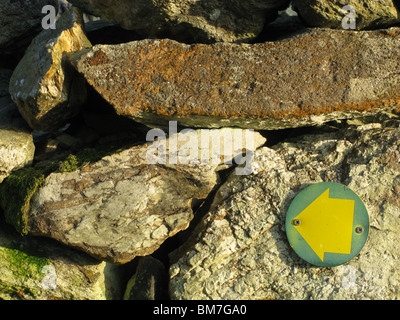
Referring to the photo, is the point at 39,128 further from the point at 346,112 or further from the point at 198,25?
the point at 346,112

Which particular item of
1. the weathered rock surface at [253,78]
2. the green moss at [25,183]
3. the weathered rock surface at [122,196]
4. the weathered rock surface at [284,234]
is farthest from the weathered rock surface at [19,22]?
the weathered rock surface at [284,234]

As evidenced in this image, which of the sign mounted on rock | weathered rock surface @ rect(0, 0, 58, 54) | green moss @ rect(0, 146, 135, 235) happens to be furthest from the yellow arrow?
weathered rock surface @ rect(0, 0, 58, 54)

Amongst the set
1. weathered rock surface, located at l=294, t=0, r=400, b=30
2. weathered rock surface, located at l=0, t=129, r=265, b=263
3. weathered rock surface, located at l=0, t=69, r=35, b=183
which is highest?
weathered rock surface, located at l=294, t=0, r=400, b=30

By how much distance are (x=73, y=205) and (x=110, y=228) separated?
1.12 feet

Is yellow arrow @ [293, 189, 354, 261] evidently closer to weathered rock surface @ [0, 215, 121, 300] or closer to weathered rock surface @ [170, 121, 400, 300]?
weathered rock surface @ [170, 121, 400, 300]

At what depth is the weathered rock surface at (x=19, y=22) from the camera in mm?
3816

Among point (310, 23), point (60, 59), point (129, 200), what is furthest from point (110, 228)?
point (310, 23)

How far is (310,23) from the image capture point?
326 centimetres

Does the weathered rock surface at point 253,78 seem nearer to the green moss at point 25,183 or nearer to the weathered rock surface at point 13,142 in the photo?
the green moss at point 25,183

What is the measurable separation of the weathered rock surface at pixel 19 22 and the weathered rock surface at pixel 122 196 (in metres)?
1.61

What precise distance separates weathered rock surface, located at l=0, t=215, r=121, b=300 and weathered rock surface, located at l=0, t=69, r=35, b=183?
25.4 inches

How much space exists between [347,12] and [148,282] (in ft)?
8.80

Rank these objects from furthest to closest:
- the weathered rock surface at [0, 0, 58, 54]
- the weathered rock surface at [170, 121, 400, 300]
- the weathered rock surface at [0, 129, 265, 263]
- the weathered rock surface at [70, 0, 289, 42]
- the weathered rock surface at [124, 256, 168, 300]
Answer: the weathered rock surface at [0, 0, 58, 54]
the weathered rock surface at [70, 0, 289, 42]
the weathered rock surface at [124, 256, 168, 300]
the weathered rock surface at [0, 129, 265, 263]
the weathered rock surface at [170, 121, 400, 300]

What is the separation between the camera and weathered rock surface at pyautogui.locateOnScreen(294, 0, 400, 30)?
10.0ft
